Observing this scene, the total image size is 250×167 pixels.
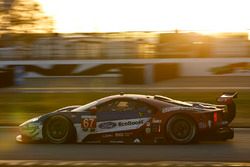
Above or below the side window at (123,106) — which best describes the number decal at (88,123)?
below

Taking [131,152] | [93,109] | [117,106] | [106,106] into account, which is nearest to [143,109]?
[117,106]

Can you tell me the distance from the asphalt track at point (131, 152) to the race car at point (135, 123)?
0.58 feet

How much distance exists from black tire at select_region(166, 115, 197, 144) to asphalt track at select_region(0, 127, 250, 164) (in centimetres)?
17

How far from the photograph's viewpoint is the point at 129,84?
101 feet

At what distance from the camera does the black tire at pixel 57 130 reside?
10.6 m

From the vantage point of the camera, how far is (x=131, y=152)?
31.3 ft

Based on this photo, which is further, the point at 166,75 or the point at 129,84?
the point at 166,75

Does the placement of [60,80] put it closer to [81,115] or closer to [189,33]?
[189,33]

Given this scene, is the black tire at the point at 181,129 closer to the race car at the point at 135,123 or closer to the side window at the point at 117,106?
the race car at the point at 135,123

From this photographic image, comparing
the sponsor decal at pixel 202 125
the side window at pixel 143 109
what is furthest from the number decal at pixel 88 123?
the sponsor decal at pixel 202 125

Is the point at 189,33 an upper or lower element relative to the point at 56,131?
upper

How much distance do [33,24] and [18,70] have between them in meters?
3.17

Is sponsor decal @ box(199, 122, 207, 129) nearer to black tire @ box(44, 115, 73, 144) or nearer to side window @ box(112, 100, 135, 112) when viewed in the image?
side window @ box(112, 100, 135, 112)

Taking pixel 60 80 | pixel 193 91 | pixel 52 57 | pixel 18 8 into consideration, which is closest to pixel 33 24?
pixel 18 8
